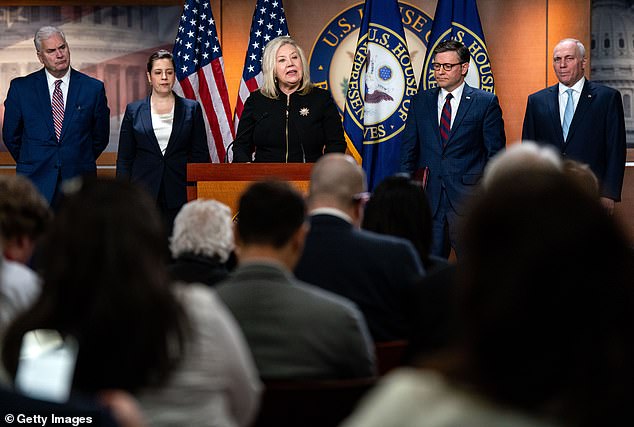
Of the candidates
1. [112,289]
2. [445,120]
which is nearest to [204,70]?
[445,120]

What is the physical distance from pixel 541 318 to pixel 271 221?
161 cm

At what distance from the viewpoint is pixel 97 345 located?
187 cm

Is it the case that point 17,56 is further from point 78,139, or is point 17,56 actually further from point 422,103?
point 422,103

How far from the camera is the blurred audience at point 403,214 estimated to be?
3740 millimetres

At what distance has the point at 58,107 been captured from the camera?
716cm

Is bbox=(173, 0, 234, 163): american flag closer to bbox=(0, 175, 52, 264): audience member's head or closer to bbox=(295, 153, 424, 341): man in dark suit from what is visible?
bbox=(295, 153, 424, 341): man in dark suit

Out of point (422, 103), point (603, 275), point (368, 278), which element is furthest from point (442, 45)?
point (603, 275)

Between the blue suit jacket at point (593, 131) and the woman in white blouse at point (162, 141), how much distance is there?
7.92 feet

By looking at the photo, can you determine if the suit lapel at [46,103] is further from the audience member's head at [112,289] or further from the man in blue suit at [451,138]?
the audience member's head at [112,289]

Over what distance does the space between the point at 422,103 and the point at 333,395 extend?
490 cm

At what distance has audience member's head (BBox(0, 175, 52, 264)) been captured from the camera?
8.68 feet

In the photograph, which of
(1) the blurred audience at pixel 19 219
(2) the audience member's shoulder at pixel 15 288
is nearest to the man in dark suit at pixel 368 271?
(1) the blurred audience at pixel 19 219

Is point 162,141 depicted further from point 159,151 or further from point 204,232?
point 204,232

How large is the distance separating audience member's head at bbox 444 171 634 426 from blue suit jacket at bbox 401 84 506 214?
221 inches
